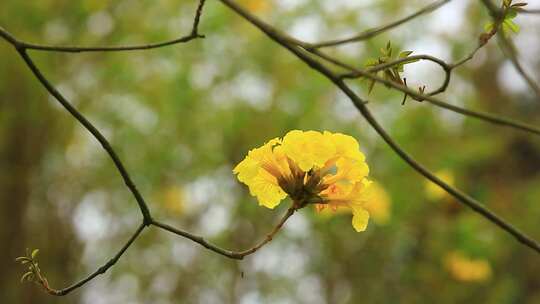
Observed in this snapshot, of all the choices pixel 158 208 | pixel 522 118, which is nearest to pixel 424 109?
pixel 158 208

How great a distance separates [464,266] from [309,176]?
12.0 ft

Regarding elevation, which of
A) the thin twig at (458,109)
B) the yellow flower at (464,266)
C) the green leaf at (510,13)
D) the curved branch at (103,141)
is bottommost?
the curved branch at (103,141)

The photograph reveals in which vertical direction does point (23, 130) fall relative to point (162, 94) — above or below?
below

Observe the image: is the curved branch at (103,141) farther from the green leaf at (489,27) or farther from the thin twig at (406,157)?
the green leaf at (489,27)

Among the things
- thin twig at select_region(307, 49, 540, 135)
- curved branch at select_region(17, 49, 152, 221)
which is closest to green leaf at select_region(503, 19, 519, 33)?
thin twig at select_region(307, 49, 540, 135)

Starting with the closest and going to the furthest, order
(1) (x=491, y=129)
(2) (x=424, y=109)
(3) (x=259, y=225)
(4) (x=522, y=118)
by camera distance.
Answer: (3) (x=259, y=225) < (2) (x=424, y=109) < (1) (x=491, y=129) < (4) (x=522, y=118)

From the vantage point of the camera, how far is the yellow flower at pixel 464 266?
460 cm

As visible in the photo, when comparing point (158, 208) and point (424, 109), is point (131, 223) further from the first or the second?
point (424, 109)

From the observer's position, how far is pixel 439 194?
4.52m

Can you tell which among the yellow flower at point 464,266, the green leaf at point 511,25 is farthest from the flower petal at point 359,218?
the yellow flower at point 464,266

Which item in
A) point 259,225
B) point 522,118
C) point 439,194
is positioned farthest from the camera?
point 522,118

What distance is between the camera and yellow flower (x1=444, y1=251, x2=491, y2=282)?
15.1 feet

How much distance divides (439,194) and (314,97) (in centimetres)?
103

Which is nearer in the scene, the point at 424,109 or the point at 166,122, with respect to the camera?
the point at 166,122
